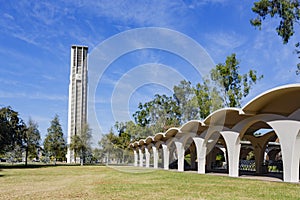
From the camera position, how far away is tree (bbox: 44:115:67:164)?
143 ft

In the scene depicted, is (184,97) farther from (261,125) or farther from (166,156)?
(261,125)

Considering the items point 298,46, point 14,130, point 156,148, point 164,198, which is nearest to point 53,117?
point 14,130

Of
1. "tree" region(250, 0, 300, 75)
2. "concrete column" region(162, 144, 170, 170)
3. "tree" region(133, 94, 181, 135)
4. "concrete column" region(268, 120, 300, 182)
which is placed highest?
"tree" region(250, 0, 300, 75)

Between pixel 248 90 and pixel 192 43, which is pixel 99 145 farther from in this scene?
pixel 192 43

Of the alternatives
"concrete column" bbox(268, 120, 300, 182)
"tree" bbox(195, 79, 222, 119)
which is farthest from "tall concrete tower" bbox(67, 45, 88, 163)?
"concrete column" bbox(268, 120, 300, 182)

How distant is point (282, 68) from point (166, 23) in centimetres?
1144

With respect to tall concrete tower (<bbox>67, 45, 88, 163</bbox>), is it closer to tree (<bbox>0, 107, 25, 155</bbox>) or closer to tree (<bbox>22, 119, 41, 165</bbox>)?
tree (<bbox>22, 119, 41, 165</bbox>)

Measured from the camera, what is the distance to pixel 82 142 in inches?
1839

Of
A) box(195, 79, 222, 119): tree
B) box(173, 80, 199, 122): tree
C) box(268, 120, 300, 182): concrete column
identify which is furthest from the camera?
box(173, 80, 199, 122): tree

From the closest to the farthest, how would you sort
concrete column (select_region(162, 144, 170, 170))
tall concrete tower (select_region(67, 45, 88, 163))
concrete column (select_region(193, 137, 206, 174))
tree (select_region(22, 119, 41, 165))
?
concrete column (select_region(193, 137, 206, 174)) < concrete column (select_region(162, 144, 170, 170)) < tree (select_region(22, 119, 41, 165)) < tall concrete tower (select_region(67, 45, 88, 163))

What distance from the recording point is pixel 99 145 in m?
52.2

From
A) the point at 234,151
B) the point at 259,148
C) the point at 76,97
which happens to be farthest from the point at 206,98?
the point at 76,97

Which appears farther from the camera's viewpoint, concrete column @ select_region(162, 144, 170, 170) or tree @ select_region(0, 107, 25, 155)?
tree @ select_region(0, 107, 25, 155)

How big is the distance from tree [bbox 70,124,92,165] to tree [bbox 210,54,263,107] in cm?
2298
